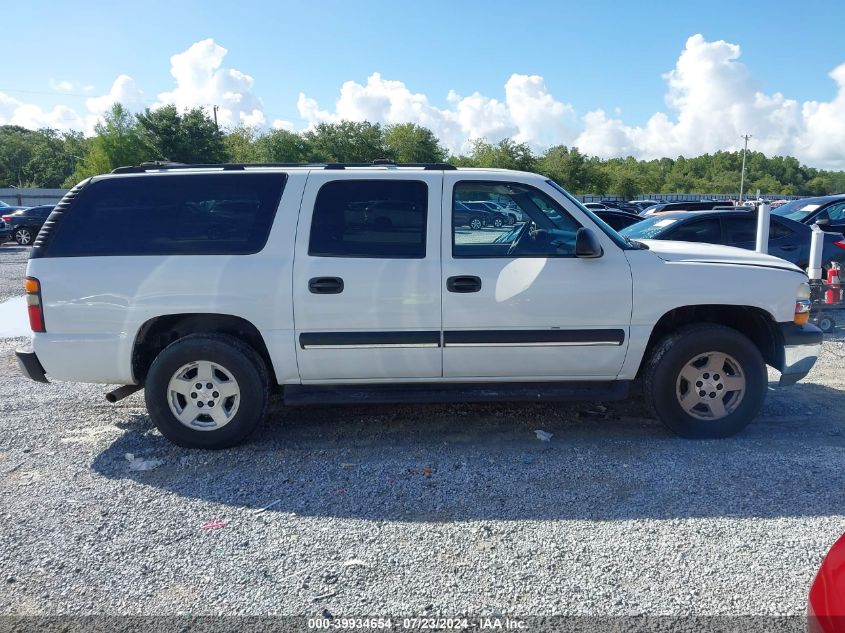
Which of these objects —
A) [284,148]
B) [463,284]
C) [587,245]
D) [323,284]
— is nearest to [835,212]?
[587,245]

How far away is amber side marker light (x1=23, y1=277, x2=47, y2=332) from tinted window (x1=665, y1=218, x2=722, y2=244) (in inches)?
307

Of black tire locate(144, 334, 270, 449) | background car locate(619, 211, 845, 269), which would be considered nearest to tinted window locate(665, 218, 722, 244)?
background car locate(619, 211, 845, 269)

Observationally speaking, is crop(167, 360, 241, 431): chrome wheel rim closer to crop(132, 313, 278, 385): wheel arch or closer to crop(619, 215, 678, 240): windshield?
crop(132, 313, 278, 385): wheel arch

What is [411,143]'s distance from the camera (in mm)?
67000

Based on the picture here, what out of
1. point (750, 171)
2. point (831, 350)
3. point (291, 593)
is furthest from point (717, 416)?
point (750, 171)

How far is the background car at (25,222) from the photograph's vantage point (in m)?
22.8

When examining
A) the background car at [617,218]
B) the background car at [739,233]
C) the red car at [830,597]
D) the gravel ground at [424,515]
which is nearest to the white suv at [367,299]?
the gravel ground at [424,515]

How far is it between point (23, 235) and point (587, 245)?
2439cm

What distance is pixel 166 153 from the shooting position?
5503 centimetres

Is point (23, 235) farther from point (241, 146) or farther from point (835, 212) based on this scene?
point (241, 146)

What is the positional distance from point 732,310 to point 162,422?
4252 mm

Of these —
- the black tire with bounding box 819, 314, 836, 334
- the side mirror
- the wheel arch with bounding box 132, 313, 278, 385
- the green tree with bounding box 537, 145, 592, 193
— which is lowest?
the black tire with bounding box 819, 314, 836, 334

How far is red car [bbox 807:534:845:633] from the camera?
1814mm

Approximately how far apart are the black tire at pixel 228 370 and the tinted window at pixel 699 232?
6766 millimetres
